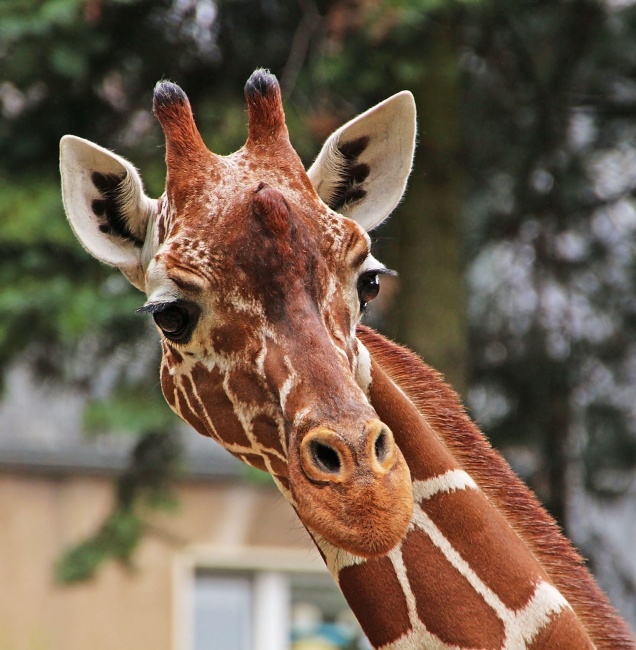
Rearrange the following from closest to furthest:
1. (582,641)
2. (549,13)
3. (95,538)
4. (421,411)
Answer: (582,641), (421,411), (95,538), (549,13)

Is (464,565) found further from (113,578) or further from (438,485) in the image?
(113,578)

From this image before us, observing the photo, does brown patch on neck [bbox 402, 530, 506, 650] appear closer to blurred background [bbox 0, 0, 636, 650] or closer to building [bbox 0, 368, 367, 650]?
blurred background [bbox 0, 0, 636, 650]

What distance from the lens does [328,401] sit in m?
3.47

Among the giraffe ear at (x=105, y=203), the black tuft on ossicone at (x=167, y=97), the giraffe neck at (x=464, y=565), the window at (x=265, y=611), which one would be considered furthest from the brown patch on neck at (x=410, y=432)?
the window at (x=265, y=611)

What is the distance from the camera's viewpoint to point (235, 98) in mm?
8664

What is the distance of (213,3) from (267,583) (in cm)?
823

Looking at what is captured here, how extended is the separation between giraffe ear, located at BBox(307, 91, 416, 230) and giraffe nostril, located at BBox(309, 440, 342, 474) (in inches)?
46.5

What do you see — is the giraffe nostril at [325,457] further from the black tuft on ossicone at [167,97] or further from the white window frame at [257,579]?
the white window frame at [257,579]

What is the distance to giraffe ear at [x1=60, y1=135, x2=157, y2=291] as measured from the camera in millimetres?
4219

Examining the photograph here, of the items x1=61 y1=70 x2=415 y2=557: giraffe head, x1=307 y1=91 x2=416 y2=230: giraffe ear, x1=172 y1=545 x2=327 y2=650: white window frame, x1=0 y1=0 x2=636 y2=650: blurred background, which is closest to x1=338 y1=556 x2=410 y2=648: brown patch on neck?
x1=61 y1=70 x2=415 y2=557: giraffe head

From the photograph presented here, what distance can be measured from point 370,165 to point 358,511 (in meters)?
1.50

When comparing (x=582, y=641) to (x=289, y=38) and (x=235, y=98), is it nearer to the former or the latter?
(x=235, y=98)

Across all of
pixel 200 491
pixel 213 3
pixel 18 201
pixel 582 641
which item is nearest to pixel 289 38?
pixel 213 3

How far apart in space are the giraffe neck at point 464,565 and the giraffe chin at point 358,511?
0.49 m
